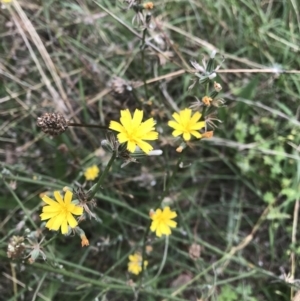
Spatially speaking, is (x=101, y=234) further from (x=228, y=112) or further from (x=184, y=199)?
(x=228, y=112)

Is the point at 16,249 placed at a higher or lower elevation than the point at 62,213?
lower

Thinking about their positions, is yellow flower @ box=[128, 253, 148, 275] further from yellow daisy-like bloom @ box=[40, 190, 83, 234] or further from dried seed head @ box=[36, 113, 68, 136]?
dried seed head @ box=[36, 113, 68, 136]

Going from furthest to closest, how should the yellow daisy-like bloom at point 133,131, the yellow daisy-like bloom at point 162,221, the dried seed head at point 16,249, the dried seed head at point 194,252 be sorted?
the dried seed head at point 194,252, the yellow daisy-like bloom at point 162,221, the dried seed head at point 16,249, the yellow daisy-like bloom at point 133,131

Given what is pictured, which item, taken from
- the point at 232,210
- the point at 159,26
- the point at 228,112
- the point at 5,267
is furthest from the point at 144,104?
the point at 5,267

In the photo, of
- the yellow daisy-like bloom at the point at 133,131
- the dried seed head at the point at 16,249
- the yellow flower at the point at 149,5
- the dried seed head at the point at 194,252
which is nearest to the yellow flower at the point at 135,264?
the dried seed head at the point at 194,252

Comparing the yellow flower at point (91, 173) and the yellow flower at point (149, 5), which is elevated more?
the yellow flower at point (149, 5)

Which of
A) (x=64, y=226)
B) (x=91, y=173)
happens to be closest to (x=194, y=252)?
(x=91, y=173)

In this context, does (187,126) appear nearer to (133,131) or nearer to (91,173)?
(133,131)

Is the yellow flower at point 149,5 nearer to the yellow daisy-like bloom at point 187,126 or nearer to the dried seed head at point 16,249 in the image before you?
the yellow daisy-like bloom at point 187,126
